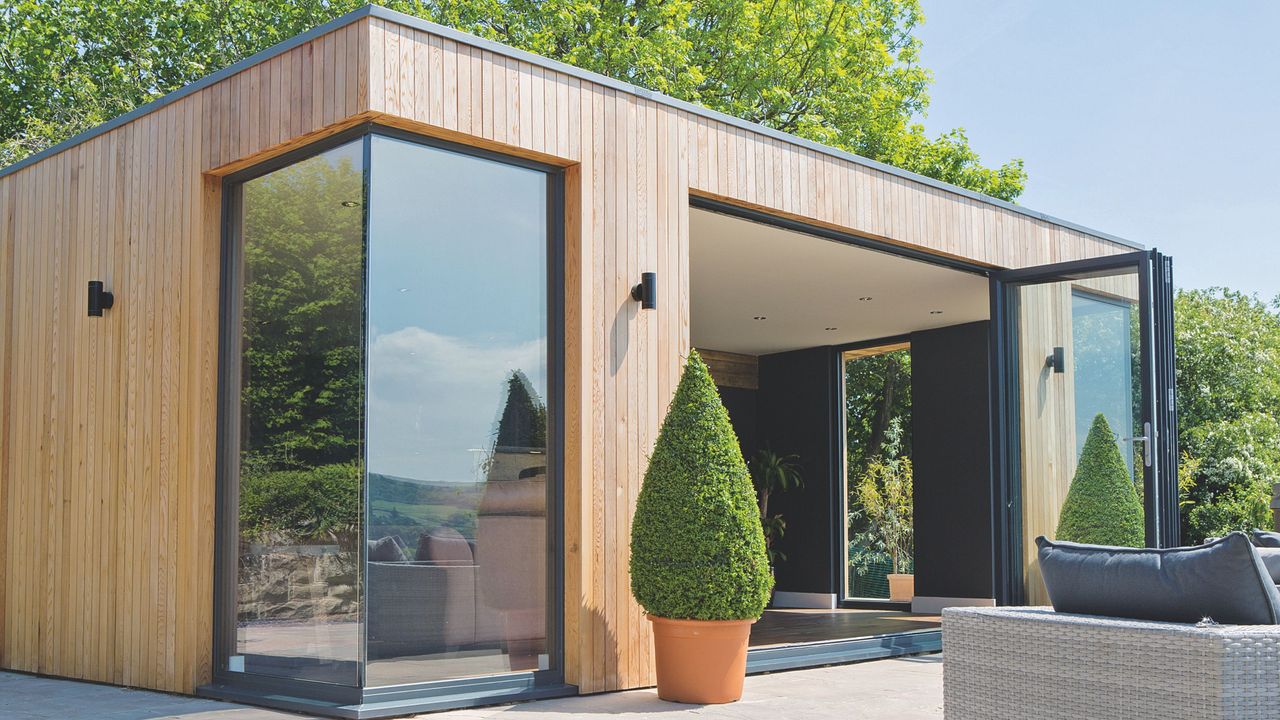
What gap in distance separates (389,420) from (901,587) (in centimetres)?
805

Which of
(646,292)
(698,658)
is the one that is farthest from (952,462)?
(698,658)

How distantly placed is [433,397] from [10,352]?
3187 mm

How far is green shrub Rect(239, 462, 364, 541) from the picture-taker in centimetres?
455

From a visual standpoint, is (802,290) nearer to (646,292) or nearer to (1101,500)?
(1101,500)

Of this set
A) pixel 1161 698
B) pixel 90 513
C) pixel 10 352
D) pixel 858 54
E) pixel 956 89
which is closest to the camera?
pixel 1161 698

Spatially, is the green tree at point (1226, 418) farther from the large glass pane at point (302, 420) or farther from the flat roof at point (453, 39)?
the large glass pane at point (302, 420)

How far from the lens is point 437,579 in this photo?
4652 millimetres

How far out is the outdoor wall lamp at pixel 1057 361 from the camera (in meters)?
7.42

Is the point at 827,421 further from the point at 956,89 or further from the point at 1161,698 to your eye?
the point at 956,89

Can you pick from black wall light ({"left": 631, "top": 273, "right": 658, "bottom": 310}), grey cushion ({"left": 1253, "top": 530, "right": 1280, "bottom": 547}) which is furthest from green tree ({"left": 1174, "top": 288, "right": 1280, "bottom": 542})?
black wall light ({"left": 631, "top": 273, "right": 658, "bottom": 310})

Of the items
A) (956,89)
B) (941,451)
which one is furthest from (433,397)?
(956,89)

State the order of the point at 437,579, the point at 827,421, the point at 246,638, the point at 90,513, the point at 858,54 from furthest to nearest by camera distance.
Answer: the point at 858,54 → the point at 827,421 → the point at 90,513 → the point at 246,638 → the point at 437,579

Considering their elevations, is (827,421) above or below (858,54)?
below

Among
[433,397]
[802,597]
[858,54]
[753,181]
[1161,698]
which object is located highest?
[858,54]
